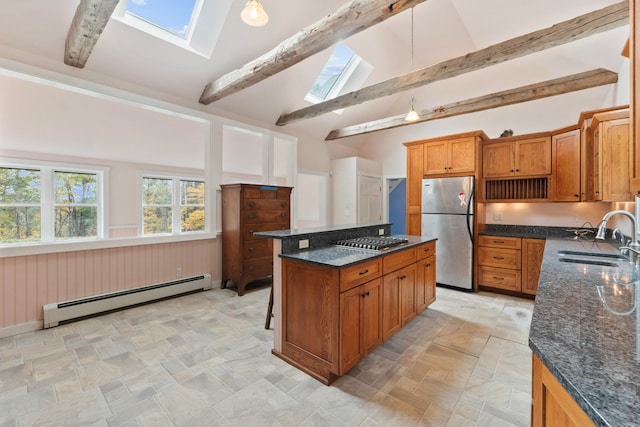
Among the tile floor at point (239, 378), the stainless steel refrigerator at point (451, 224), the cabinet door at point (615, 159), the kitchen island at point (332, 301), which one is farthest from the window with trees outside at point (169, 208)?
the cabinet door at point (615, 159)

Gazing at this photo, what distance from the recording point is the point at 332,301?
199 centimetres

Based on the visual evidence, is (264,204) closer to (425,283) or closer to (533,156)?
(425,283)

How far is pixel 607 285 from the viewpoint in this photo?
1480 mm

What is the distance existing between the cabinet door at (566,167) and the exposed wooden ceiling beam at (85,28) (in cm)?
520

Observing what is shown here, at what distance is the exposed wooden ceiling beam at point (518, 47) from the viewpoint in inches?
99.9

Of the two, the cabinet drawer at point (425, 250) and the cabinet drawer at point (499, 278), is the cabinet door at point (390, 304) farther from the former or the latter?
the cabinet drawer at point (499, 278)

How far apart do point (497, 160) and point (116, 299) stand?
5.63 m

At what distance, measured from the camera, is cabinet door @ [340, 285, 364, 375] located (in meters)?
1.99

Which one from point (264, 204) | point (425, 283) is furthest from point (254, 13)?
point (425, 283)

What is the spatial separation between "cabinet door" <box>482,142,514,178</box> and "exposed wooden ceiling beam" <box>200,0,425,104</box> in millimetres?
3127

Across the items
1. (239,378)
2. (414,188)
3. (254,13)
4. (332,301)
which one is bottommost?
(239,378)

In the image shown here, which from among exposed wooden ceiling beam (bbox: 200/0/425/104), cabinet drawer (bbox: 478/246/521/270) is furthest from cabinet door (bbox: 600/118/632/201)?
exposed wooden ceiling beam (bbox: 200/0/425/104)

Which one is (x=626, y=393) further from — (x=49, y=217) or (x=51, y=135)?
(x=51, y=135)

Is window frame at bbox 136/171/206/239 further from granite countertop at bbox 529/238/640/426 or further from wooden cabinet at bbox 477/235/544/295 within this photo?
wooden cabinet at bbox 477/235/544/295
